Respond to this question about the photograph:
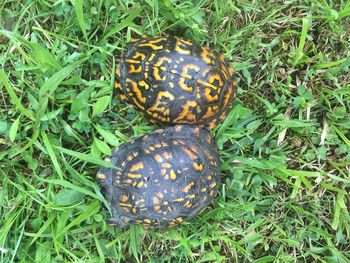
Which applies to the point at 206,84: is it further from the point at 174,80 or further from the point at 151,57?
the point at 151,57

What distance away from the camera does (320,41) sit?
222 cm

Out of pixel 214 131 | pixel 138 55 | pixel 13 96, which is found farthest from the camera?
pixel 214 131

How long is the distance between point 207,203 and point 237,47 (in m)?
0.76

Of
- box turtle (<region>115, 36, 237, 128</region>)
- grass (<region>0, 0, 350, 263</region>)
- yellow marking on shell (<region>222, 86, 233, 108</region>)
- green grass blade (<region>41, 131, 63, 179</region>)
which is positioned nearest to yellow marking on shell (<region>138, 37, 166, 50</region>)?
box turtle (<region>115, 36, 237, 128</region>)

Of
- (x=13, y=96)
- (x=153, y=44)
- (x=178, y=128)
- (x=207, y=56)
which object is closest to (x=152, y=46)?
(x=153, y=44)

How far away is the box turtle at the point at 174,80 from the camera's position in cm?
191

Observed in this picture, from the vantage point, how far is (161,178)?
6.23 ft

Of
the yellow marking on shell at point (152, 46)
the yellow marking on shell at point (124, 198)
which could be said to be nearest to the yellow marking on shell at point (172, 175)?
the yellow marking on shell at point (124, 198)

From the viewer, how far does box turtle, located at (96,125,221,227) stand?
191 centimetres

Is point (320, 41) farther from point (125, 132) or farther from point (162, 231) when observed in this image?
point (162, 231)

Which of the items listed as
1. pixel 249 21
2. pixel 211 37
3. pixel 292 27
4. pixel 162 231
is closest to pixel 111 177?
pixel 162 231

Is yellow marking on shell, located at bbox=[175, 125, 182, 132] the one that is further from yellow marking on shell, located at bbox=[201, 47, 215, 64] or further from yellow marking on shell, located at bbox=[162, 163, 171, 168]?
yellow marking on shell, located at bbox=[201, 47, 215, 64]

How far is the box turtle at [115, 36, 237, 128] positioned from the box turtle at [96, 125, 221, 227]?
0.10m

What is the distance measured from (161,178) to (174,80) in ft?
1.37
